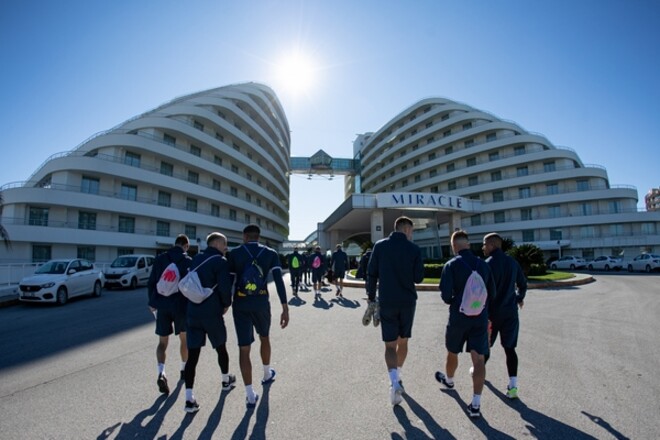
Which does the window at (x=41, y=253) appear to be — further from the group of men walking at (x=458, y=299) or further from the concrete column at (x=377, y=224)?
the group of men walking at (x=458, y=299)

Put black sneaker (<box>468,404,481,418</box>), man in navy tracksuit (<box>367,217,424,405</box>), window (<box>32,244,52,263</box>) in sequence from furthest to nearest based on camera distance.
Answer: window (<box>32,244,52,263</box>)
man in navy tracksuit (<box>367,217,424,405</box>)
black sneaker (<box>468,404,481,418</box>)

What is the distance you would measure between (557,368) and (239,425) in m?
4.05

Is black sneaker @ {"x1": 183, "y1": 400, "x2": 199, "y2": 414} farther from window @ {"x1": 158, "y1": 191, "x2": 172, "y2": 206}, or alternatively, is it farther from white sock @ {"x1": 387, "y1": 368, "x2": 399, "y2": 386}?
window @ {"x1": 158, "y1": 191, "x2": 172, "y2": 206}

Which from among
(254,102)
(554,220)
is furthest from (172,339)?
(554,220)

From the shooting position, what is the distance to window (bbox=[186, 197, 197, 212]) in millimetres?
33109

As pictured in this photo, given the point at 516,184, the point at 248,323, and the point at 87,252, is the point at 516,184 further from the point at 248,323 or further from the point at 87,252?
the point at 248,323

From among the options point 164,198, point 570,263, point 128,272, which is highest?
point 164,198

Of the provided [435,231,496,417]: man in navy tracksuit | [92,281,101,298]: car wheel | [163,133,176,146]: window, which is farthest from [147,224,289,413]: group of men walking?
[163,133,176,146]: window

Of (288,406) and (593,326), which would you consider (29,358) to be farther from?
(593,326)

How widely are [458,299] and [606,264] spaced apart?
35999 millimetres

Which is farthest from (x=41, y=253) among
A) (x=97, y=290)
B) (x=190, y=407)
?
(x=190, y=407)

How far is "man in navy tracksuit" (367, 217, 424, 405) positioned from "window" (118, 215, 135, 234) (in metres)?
29.1

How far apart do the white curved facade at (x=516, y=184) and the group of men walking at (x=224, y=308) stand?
129 feet

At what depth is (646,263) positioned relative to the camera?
2584 centimetres
